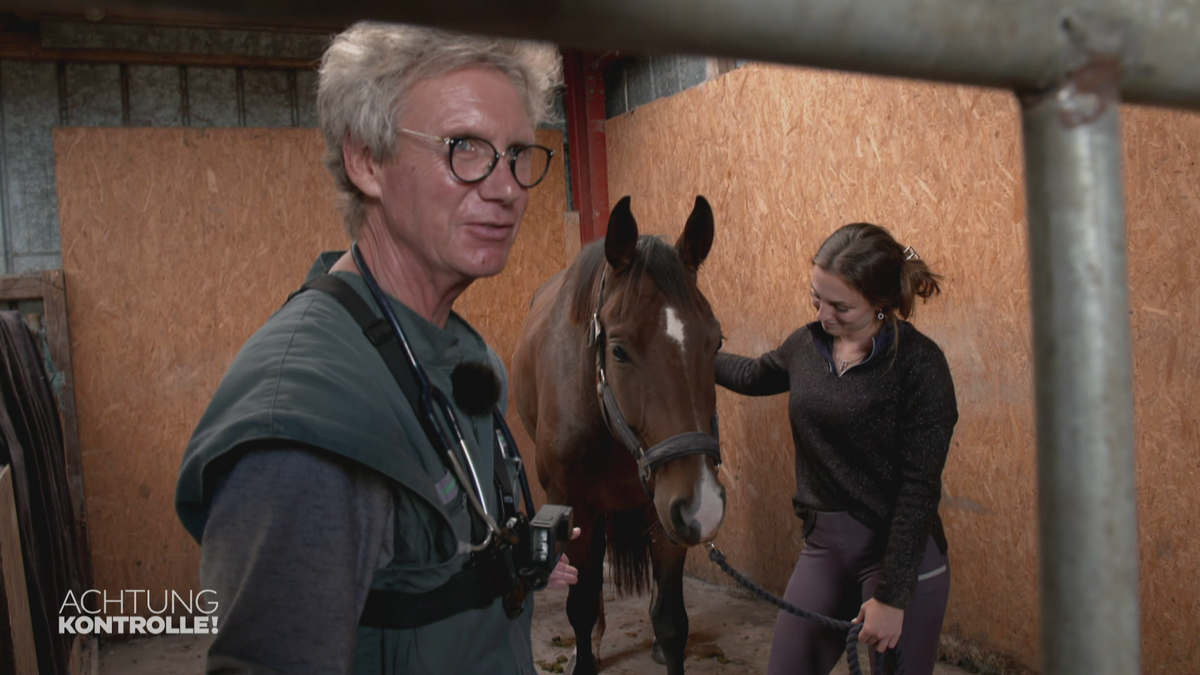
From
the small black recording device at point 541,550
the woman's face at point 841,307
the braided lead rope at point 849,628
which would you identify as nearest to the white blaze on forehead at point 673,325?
the woman's face at point 841,307

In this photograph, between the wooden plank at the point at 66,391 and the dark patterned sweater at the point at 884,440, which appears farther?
the wooden plank at the point at 66,391

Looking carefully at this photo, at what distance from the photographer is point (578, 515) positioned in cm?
279

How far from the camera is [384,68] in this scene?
0.98 meters

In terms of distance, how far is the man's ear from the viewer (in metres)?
1.04

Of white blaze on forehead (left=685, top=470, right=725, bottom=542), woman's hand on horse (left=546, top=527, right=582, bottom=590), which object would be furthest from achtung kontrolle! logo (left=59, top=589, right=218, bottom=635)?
woman's hand on horse (left=546, top=527, right=582, bottom=590)

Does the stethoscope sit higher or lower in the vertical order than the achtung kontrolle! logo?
higher

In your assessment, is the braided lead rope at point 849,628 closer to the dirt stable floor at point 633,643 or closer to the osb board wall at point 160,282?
the dirt stable floor at point 633,643

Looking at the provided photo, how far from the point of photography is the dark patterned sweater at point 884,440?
183 centimetres

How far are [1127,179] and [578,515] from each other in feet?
6.63

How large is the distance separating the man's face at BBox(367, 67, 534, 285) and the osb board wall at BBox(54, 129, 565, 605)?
3625 millimetres

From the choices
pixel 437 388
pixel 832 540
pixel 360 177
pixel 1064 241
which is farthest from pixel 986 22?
pixel 832 540

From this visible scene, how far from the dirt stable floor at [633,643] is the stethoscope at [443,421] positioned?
2.61 meters

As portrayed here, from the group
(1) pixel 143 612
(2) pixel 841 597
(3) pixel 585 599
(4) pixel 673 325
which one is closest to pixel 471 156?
(4) pixel 673 325

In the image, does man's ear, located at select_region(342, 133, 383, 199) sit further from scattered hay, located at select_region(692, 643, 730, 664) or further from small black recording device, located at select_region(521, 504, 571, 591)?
scattered hay, located at select_region(692, 643, 730, 664)
